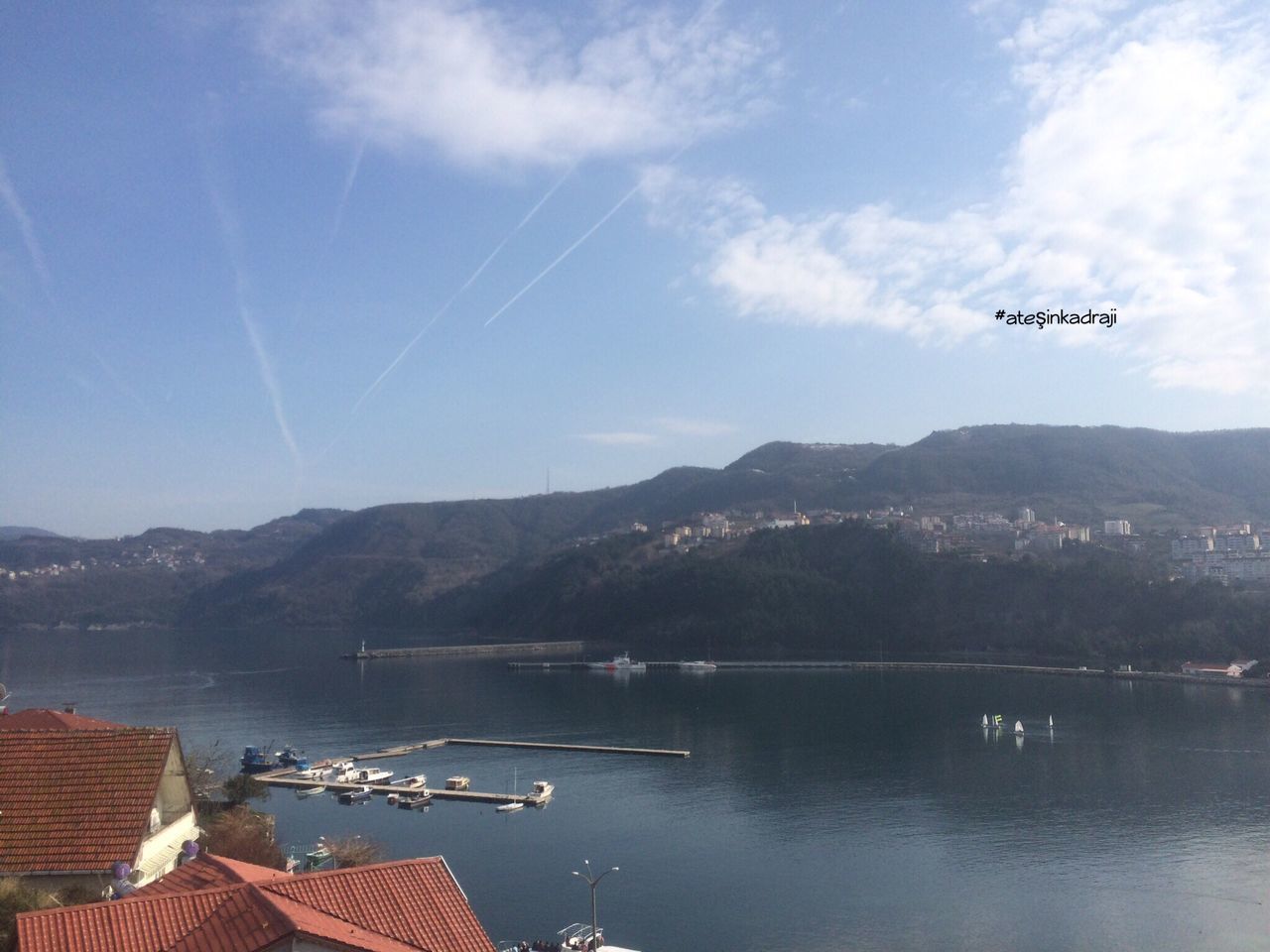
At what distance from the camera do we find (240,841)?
1814 centimetres

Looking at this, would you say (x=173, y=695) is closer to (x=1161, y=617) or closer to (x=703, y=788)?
(x=703, y=788)

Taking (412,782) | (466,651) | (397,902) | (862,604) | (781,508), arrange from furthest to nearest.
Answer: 1. (781,508)
2. (466,651)
3. (862,604)
4. (412,782)
5. (397,902)

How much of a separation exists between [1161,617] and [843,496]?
82614 millimetres

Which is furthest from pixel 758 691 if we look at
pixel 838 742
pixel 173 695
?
pixel 173 695

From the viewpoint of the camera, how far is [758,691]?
66375mm

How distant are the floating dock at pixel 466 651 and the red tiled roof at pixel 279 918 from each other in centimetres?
8959

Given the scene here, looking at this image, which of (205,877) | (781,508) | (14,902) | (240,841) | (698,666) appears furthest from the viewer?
(781,508)

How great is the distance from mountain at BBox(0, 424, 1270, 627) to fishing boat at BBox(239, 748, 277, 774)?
98.5m

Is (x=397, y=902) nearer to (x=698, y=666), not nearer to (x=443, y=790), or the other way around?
(x=443, y=790)

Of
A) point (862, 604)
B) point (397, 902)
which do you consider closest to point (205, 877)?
point (397, 902)

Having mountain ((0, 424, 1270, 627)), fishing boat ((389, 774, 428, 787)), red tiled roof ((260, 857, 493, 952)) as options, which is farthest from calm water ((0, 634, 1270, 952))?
mountain ((0, 424, 1270, 627))

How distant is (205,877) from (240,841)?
10501mm

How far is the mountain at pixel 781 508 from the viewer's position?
436ft

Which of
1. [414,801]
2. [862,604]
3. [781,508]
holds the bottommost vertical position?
[414,801]
